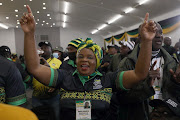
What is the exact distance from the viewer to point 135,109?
172 cm

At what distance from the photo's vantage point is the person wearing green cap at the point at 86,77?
126cm

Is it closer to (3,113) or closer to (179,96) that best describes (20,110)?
(3,113)

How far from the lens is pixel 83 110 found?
54.2 inches

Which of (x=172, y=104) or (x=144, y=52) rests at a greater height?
(x=144, y=52)

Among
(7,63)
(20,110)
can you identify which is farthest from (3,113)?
(7,63)

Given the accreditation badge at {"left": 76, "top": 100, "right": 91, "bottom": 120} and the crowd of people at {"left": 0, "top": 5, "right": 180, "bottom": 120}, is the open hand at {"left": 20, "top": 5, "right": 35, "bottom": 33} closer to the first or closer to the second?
the crowd of people at {"left": 0, "top": 5, "right": 180, "bottom": 120}

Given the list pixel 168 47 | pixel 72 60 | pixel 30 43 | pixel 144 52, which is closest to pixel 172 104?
pixel 144 52

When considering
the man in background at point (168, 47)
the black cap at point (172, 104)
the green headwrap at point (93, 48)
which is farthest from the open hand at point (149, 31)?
the man in background at point (168, 47)

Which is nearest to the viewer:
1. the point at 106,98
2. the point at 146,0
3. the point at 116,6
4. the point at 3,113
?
the point at 3,113

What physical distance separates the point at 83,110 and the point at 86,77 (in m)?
0.31

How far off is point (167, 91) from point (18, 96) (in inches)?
65.0

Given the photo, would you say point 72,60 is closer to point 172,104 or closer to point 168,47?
point 172,104

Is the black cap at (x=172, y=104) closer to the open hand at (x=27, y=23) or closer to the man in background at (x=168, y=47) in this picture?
the open hand at (x=27, y=23)

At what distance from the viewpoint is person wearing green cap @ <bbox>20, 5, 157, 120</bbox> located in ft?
4.13
